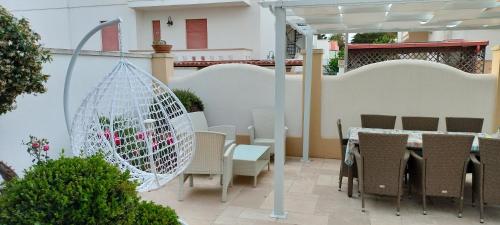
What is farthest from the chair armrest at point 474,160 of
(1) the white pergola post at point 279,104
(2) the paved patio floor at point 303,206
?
(1) the white pergola post at point 279,104

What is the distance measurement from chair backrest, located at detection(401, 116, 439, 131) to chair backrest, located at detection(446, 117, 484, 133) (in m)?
0.18

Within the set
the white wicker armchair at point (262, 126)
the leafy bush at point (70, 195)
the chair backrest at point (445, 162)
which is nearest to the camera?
the leafy bush at point (70, 195)

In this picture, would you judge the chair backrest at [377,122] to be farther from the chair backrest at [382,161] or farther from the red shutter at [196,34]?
the red shutter at [196,34]

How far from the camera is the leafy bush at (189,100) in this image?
6113mm

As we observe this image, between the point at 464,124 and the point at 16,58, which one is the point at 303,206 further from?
the point at 16,58

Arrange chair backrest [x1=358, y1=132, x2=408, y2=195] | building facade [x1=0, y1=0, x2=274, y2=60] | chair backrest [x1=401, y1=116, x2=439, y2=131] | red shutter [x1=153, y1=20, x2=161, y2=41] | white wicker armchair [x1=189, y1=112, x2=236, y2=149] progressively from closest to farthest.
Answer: chair backrest [x1=358, y1=132, x2=408, y2=195] < chair backrest [x1=401, y1=116, x2=439, y2=131] < white wicker armchair [x1=189, y1=112, x2=236, y2=149] < building facade [x1=0, y1=0, x2=274, y2=60] < red shutter [x1=153, y1=20, x2=161, y2=41]

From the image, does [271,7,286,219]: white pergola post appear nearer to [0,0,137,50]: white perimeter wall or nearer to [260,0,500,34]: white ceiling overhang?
[260,0,500,34]: white ceiling overhang

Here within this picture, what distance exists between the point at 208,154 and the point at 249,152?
102 cm

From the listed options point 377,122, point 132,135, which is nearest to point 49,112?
point 132,135

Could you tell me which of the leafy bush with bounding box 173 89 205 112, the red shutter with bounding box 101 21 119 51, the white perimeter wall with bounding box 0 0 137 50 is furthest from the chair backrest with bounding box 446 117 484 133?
the white perimeter wall with bounding box 0 0 137 50

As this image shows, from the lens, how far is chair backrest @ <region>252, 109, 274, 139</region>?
246 inches

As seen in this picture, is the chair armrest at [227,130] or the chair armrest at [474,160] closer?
the chair armrest at [474,160]

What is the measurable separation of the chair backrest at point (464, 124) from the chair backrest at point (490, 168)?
4.97 feet

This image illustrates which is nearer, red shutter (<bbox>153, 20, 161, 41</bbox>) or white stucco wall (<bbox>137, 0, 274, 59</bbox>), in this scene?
white stucco wall (<bbox>137, 0, 274, 59</bbox>)
